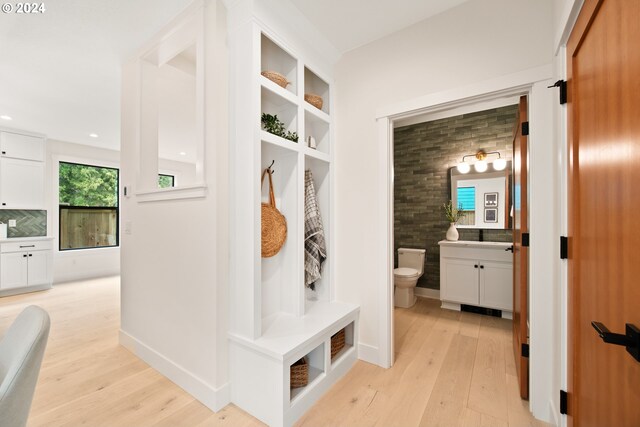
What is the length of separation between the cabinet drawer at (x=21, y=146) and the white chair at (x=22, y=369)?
17.6 feet

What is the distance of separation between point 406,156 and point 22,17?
167 inches

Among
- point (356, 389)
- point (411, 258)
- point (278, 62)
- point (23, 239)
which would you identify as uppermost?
point (278, 62)

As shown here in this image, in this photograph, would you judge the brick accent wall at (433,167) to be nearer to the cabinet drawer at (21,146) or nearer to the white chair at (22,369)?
the white chair at (22,369)

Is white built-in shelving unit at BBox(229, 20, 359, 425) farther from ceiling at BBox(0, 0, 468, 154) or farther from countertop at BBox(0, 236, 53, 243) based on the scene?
countertop at BBox(0, 236, 53, 243)

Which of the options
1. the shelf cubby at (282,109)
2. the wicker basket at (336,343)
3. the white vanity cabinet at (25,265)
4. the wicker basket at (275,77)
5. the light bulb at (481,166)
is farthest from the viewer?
the white vanity cabinet at (25,265)

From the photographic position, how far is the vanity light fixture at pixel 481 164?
11.7 ft

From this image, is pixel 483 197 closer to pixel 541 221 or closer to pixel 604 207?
pixel 541 221

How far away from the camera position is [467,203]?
3.79m

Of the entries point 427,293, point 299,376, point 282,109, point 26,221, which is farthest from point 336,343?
point 26,221

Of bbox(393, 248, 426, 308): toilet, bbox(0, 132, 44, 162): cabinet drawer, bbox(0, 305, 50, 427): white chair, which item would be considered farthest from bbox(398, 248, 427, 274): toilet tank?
bbox(0, 132, 44, 162): cabinet drawer

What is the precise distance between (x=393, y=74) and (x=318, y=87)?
0.69 meters

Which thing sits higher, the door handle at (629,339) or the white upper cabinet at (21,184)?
the white upper cabinet at (21,184)
